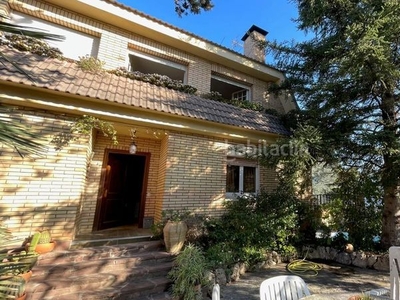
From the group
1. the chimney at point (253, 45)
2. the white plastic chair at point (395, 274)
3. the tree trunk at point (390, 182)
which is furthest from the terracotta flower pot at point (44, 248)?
the chimney at point (253, 45)

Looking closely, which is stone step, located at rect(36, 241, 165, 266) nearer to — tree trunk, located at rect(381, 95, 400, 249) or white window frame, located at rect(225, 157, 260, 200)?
white window frame, located at rect(225, 157, 260, 200)

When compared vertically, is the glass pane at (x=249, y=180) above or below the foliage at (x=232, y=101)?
below

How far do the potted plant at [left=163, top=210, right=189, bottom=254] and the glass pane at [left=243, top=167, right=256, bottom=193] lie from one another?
3786 mm

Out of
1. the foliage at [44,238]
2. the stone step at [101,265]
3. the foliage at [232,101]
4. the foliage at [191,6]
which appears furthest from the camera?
the foliage at [191,6]

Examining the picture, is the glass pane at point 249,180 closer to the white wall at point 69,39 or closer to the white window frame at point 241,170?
the white window frame at point 241,170

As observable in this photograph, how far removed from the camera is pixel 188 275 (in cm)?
460

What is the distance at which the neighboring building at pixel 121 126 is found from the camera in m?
5.30

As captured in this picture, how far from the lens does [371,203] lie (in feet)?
24.8

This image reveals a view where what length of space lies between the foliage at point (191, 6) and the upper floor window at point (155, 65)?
7.62 feet

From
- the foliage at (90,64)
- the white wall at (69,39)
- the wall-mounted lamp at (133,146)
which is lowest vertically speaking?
the wall-mounted lamp at (133,146)

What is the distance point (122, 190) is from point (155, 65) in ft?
18.1

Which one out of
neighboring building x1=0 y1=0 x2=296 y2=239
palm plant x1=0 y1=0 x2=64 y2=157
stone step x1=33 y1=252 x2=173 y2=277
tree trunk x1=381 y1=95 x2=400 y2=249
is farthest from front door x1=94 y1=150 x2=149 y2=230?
tree trunk x1=381 y1=95 x2=400 y2=249

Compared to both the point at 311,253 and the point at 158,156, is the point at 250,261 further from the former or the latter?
the point at 158,156

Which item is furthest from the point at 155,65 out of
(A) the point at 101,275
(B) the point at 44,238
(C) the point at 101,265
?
(A) the point at 101,275
